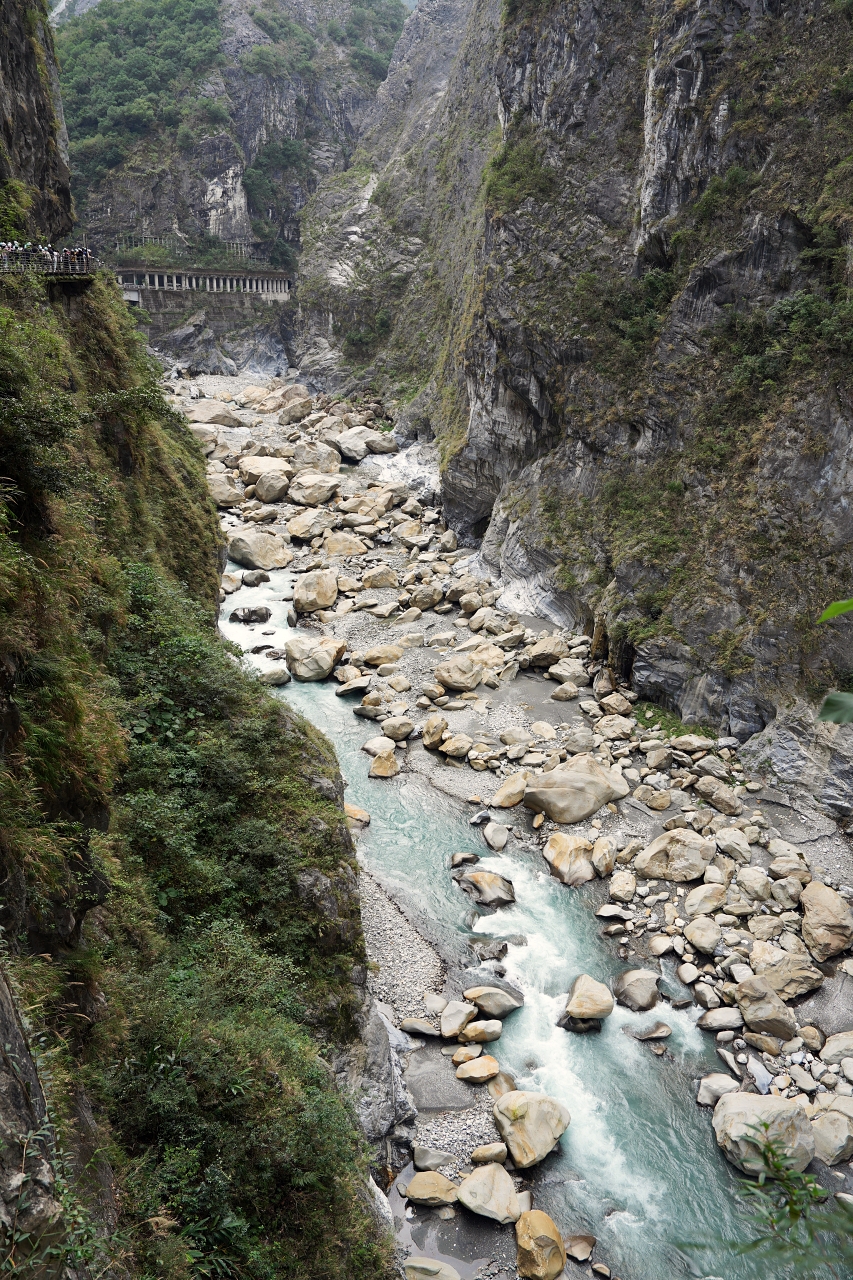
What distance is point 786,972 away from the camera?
1445 cm

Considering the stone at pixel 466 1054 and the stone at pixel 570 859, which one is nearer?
the stone at pixel 466 1054

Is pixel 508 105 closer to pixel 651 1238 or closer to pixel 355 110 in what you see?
pixel 651 1238

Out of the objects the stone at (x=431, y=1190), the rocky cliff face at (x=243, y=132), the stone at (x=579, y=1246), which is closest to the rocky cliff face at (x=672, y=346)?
the stone at (x=579, y=1246)

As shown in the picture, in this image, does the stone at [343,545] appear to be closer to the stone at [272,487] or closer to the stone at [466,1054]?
the stone at [272,487]

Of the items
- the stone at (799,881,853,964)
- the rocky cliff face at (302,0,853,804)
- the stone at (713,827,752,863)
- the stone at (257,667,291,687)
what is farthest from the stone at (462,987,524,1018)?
the stone at (257,667,291,687)

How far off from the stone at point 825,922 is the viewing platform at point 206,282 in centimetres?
6592

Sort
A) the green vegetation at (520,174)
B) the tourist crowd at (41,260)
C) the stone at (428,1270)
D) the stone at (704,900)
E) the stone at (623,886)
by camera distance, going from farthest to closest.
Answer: the green vegetation at (520,174), the stone at (623,886), the tourist crowd at (41,260), the stone at (704,900), the stone at (428,1270)

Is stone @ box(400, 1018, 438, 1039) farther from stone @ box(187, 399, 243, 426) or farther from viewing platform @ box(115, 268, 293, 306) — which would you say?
viewing platform @ box(115, 268, 293, 306)

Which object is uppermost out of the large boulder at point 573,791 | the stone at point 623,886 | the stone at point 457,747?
the large boulder at point 573,791

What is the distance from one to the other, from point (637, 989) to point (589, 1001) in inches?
38.5

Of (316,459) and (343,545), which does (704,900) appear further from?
(316,459)

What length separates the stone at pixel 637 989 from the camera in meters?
14.4

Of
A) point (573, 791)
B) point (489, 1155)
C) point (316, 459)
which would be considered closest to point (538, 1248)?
point (489, 1155)

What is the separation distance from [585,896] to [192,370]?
59974 millimetres
